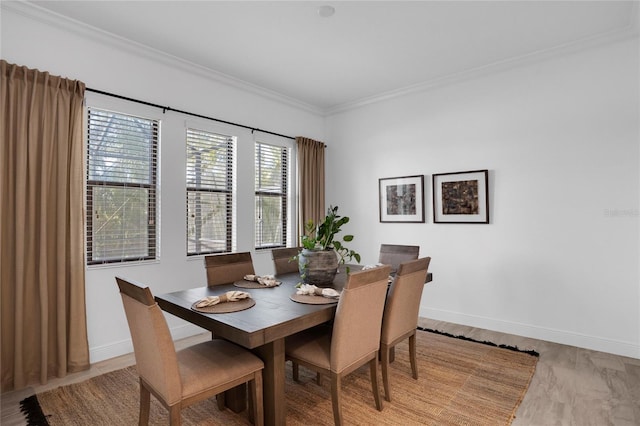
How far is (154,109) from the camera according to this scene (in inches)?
138

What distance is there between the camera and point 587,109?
3.39 metres

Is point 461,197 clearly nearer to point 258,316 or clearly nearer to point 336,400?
point 336,400

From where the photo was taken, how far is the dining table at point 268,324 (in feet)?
5.68

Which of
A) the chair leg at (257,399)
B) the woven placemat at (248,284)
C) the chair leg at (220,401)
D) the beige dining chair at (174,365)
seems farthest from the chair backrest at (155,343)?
the woven placemat at (248,284)

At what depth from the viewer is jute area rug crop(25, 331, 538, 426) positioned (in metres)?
2.21

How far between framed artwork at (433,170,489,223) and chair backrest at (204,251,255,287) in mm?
2435

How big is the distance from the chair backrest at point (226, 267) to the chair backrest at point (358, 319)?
1232mm

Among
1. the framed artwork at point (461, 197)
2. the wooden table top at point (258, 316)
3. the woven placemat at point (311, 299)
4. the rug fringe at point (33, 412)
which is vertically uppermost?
the framed artwork at point (461, 197)

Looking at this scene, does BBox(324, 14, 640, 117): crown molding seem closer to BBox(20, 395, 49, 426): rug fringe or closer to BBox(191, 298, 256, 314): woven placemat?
BBox(191, 298, 256, 314): woven placemat

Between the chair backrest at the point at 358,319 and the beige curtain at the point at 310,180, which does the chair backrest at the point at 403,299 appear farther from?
the beige curtain at the point at 310,180

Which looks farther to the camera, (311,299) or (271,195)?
(271,195)

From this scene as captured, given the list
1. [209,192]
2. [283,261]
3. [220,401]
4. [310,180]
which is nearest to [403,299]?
[283,261]

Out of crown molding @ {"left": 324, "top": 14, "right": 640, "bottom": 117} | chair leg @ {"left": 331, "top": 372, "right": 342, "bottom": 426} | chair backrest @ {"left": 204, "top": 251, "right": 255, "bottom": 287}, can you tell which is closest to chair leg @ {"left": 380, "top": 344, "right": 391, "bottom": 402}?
chair leg @ {"left": 331, "top": 372, "right": 342, "bottom": 426}

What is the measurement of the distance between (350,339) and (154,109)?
9.56 feet
